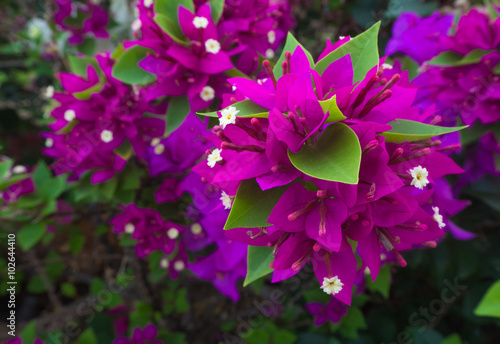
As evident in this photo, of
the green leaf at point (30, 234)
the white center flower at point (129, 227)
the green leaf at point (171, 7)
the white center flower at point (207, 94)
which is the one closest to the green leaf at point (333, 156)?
the white center flower at point (207, 94)

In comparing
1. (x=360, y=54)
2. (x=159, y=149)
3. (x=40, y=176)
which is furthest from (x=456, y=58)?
(x=40, y=176)

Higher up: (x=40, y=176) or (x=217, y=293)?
(x=40, y=176)

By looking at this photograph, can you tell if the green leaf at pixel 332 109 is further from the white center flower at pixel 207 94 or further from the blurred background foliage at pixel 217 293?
the blurred background foliage at pixel 217 293

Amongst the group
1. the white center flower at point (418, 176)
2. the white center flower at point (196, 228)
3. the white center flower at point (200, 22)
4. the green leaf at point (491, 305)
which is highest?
the white center flower at point (200, 22)

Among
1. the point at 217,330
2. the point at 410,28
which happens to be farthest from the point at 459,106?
the point at 217,330

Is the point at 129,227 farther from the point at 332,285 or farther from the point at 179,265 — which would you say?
the point at 332,285

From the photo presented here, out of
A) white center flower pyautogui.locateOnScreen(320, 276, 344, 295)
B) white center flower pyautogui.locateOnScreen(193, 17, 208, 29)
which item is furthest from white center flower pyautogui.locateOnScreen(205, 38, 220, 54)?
white center flower pyautogui.locateOnScreen(320, 276, 344, 295)
